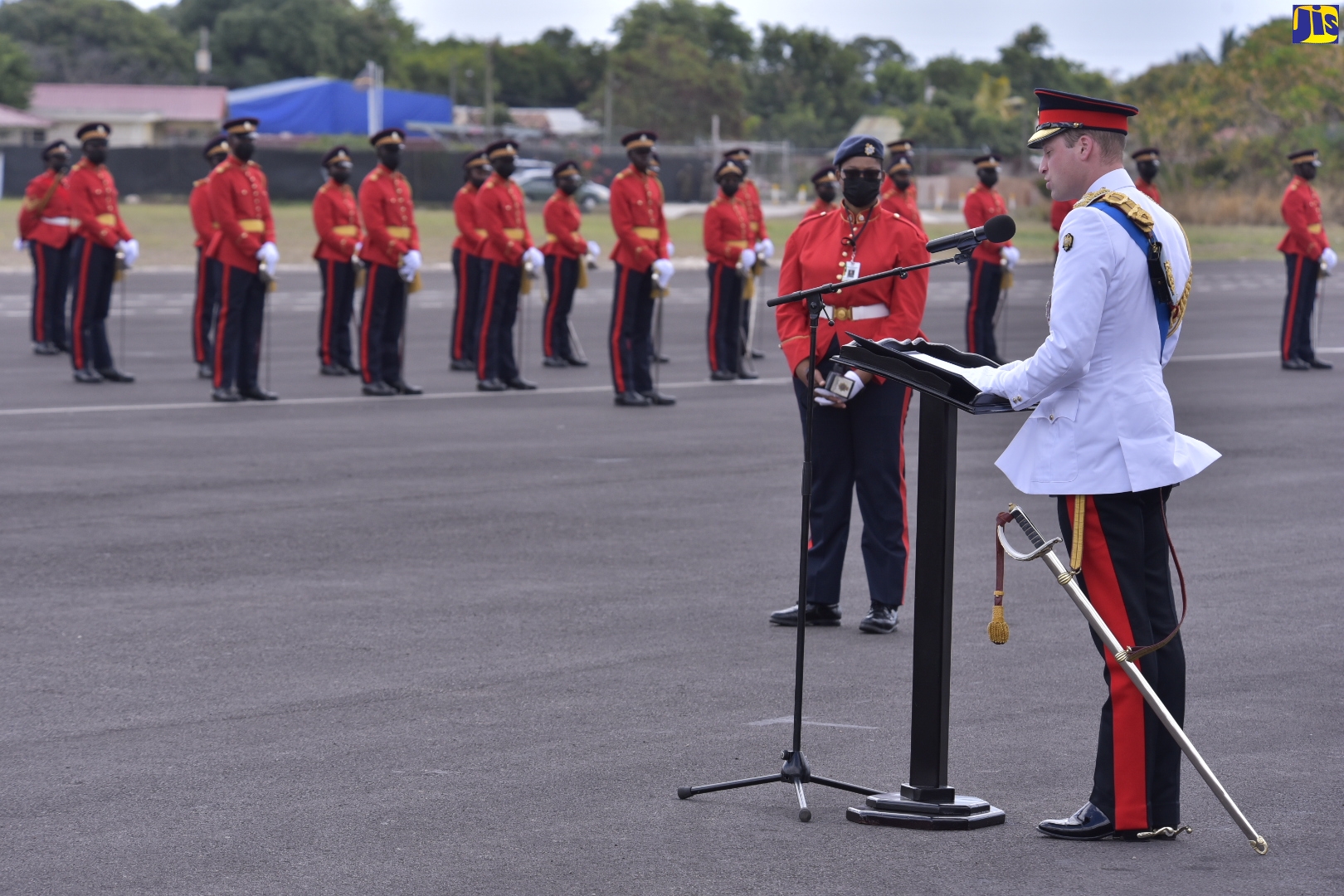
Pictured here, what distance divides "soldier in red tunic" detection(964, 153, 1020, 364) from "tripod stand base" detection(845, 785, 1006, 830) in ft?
44.8

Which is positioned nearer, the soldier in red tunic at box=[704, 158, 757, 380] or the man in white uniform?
the man in white uniform

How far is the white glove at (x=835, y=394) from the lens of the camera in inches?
247

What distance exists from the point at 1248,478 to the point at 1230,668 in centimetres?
494

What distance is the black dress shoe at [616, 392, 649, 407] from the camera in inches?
573

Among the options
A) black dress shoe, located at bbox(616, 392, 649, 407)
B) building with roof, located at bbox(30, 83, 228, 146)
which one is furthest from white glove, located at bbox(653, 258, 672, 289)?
building with roof, located at bbox(30, 83, 228, 146)

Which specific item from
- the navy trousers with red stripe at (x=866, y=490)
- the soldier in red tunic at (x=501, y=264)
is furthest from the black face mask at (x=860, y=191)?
the soldier in red tunic at (x=501, y=264)

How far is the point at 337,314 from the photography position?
55.0 ft

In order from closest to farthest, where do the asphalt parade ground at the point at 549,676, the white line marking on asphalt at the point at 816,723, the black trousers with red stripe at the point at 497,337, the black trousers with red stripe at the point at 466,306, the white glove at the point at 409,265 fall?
the asphalt parade ground at the point at 549,676 → the white line marking on asphalt at the point at 816,723 → the white glove at the point at 409,265 → the black trousers with red stripe at the point at 497,337 → the black trousers with red stripe at the point at 466,306

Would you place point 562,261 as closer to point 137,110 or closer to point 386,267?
point 386,267

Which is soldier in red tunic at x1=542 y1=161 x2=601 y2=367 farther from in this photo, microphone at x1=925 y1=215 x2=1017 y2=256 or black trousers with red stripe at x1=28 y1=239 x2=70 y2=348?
microphone at x1=925 y1=215 x2=1017 y2=256

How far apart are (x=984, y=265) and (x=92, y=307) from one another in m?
8.84

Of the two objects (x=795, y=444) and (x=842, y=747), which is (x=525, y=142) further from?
(x=842, y=747)

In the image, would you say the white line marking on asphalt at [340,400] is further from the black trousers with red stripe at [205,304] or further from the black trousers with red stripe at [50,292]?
the black trousers with red stripe at [50,292]

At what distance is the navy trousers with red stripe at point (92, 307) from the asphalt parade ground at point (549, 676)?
3.18 meters
